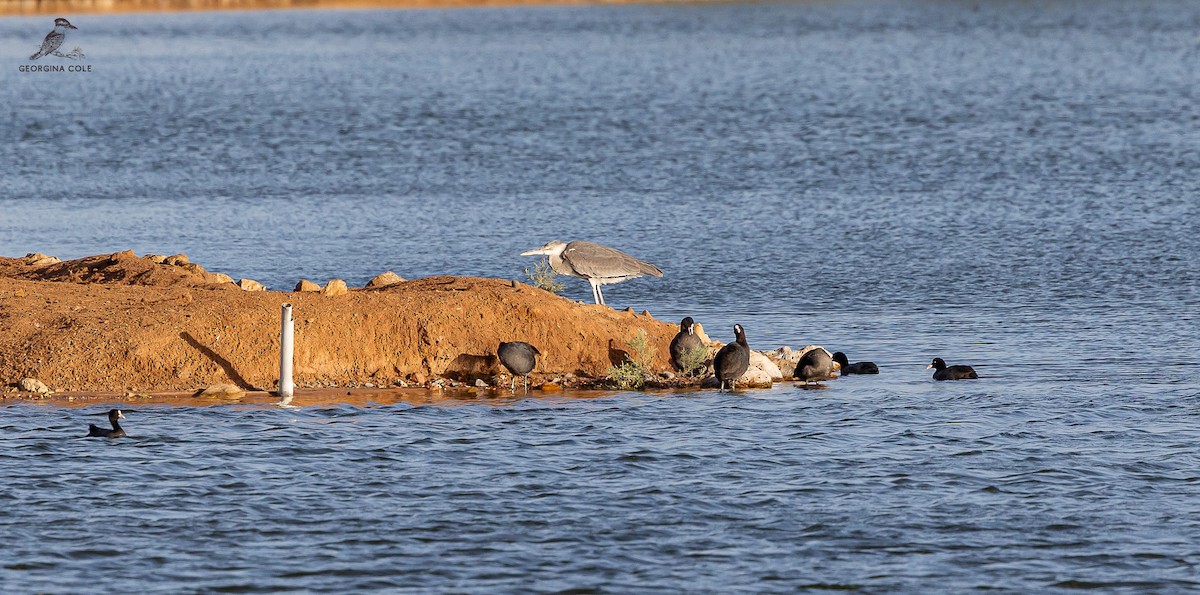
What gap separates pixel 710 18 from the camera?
433ft

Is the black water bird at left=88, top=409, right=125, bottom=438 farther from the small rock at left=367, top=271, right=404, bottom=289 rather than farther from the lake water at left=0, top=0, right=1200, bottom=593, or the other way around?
the small rock at left=367, top=271, right=404, bottom=289

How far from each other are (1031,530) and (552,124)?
4469cm

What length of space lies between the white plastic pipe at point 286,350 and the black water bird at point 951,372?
7.90 meters

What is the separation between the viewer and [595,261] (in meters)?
22.9

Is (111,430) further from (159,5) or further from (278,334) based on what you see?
(159,5)

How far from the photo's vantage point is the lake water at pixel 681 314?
50.0 ft

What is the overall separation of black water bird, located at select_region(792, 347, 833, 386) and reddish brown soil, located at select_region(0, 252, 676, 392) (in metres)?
1.71

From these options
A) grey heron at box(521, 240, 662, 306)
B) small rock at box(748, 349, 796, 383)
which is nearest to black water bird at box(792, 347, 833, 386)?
small rock at box(748, 349, 796, 383)

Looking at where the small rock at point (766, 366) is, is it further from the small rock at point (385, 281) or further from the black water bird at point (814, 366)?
the small rock at point (385, 281)

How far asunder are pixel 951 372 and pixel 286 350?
8132 mm

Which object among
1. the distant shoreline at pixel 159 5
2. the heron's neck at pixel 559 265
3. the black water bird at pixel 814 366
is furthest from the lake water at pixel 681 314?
the distant shoreline at pixel 159 5

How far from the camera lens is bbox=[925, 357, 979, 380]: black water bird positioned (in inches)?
857

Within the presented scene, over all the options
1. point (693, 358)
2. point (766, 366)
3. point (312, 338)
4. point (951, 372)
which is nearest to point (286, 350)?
point (312, 338)

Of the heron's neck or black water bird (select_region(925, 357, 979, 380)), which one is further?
the heron's neck
